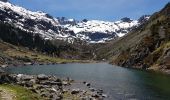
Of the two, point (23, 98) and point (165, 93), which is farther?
point (165, 93)

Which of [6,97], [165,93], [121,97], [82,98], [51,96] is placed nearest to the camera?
[6,97]

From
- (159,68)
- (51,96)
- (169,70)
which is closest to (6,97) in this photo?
(51,96)

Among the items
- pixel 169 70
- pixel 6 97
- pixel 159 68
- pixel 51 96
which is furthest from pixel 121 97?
pixel 159 68

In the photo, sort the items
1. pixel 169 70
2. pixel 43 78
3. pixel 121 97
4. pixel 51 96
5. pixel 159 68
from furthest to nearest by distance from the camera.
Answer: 1. pixel 159 68
2. pixel 169 70
3. pixel 43 78
4. pixel 121 97
5. pixel 51 96

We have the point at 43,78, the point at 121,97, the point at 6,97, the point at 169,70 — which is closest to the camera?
the point at 6,97

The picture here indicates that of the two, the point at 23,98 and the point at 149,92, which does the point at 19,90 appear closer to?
the point at 23,98

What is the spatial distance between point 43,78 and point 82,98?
38.6 m

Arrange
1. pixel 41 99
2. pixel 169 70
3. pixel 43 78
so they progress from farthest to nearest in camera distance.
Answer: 1. pixel 169 70
2. pixel 43 78
3. pixel 41 99

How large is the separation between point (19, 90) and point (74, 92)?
2041cm

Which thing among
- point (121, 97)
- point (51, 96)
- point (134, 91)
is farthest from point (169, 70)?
point (51, 96)

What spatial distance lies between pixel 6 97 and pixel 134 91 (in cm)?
4745

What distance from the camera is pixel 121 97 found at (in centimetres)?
8656

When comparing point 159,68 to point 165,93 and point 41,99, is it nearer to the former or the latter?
point 165,93

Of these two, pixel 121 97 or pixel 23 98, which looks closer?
pixel 23 98
